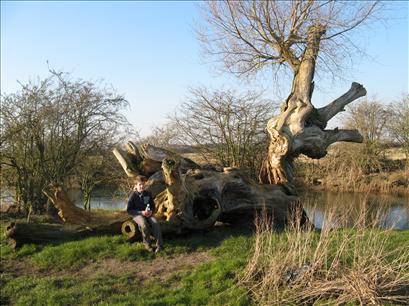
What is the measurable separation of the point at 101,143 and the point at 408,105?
2615cm

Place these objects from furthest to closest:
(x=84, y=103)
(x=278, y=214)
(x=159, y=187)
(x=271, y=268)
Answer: (x=84, y=103)
(x=278, y=214)
(x=159, y=187)
(x=271, y=268)

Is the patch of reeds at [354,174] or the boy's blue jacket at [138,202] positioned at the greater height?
the patch of reeds at [354,174]

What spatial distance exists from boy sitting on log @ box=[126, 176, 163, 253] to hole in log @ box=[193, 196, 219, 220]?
4.74ft

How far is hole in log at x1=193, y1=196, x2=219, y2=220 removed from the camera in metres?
10.6

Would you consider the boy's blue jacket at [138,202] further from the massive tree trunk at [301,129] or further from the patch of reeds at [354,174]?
the patch of reeds at [354,174]

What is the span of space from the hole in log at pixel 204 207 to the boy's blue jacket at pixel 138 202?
1.50 metres

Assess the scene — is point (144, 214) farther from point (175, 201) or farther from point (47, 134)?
point (47, 134)

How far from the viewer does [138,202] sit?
9.41m

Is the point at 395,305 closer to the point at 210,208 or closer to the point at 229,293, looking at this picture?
the point at 229,293

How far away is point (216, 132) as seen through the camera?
19062mm

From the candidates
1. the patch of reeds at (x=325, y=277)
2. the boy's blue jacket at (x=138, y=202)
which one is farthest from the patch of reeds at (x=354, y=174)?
the patch of reeds at (x=325, y=277)

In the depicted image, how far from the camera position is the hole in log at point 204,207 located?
1062 centimetres

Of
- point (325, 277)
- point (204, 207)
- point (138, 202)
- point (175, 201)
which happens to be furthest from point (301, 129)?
point (325, 277)

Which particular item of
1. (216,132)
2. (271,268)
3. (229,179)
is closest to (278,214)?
(229,179)
